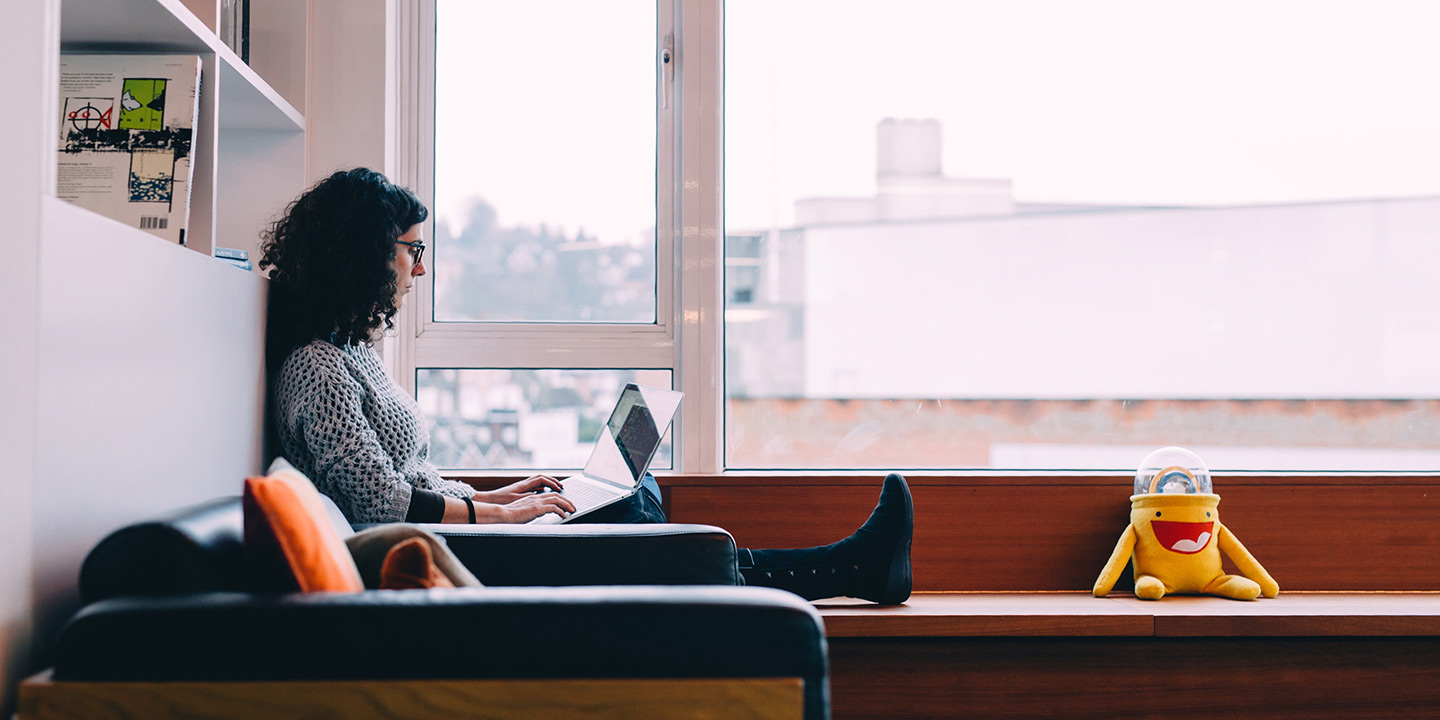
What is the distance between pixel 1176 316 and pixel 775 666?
6.61 feet

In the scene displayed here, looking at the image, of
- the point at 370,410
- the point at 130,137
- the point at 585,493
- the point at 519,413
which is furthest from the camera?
the point at 519,413

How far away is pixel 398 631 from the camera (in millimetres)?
962

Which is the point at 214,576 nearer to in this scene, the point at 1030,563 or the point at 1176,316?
the point at 1030,563

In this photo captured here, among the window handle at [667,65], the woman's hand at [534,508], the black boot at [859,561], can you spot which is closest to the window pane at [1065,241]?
the window handle at [667,65]

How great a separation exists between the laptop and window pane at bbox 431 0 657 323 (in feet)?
1.49

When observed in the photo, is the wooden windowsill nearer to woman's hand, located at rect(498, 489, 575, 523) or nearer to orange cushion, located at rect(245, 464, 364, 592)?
woman's hand, located at rect(498, 489, 575, 523)

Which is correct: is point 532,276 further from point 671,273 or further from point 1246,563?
point 1246,563

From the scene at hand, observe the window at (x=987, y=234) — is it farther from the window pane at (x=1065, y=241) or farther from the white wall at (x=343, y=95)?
the white wall at (x=343, y=95)

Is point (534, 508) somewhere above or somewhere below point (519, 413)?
below

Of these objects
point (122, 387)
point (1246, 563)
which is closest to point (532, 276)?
point (122, 387)

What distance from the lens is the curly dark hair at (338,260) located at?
1828 mm

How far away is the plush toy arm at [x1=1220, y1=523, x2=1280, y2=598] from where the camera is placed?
2.19 meters

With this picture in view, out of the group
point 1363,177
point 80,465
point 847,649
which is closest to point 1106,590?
point 847,649

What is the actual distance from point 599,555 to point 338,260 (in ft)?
2.76
